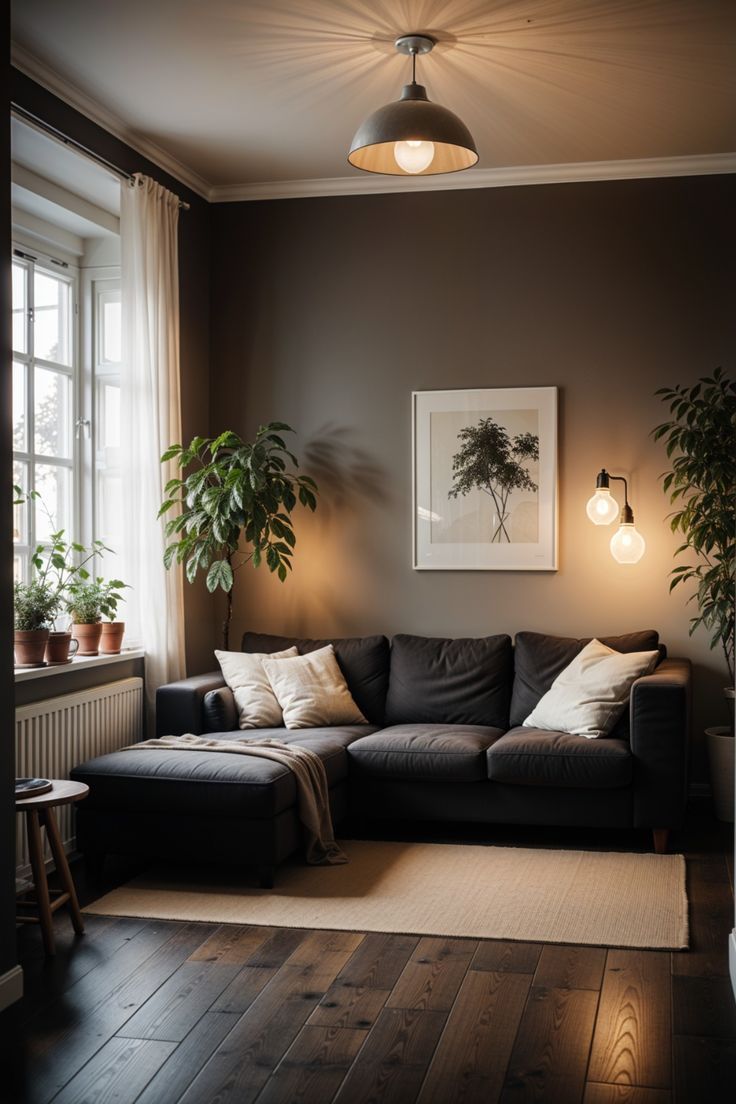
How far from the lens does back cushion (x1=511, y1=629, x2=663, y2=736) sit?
208 inches

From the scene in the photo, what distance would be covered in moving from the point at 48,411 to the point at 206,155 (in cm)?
148

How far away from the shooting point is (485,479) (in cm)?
571

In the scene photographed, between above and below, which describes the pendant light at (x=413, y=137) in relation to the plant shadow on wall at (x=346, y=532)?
above

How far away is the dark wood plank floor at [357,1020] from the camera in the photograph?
2633 millimetres

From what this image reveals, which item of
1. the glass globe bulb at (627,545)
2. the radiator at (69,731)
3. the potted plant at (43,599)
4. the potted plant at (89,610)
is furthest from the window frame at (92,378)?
the glass globe bulb at (627,545)

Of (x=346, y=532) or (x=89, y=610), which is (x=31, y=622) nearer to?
(x=89, y=610)

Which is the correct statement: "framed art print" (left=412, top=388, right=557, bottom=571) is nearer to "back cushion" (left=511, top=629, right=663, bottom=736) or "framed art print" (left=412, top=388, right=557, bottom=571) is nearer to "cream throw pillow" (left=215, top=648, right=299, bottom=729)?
"back cushion" (left=511, top=629, right=663, bottom=736)

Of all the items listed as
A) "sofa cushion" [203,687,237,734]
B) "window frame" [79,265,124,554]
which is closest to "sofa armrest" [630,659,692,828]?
"sofa cushion" [203,687,237,734]

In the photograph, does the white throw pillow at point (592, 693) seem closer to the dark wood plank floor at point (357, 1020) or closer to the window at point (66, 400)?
the dark wood plank floor at point (357, 1020)

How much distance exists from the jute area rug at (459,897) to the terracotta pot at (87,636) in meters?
0.99

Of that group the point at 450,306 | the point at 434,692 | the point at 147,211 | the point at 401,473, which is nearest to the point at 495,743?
the point at 434,692

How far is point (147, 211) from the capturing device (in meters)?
5.16

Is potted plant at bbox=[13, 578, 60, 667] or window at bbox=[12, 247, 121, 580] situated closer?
potted plant at bbox=[13, 578, 60, 667]

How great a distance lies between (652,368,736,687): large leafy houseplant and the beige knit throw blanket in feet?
6.08
